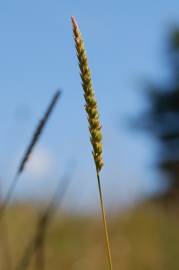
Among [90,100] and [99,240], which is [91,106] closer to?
[90,100]

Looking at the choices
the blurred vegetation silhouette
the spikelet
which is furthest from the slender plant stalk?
the blurred vegetation silhouette

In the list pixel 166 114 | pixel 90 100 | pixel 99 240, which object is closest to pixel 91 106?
pixel 90 100

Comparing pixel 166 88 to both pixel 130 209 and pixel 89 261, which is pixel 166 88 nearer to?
pixel 130 209

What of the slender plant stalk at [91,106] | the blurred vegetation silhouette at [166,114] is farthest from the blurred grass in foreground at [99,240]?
the blurred vegetation silhouette at [166,114]

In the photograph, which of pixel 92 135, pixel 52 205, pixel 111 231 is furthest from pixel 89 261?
pixel 92 135

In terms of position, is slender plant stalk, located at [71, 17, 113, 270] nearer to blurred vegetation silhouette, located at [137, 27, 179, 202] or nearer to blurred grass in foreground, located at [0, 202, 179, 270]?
blurred grass in foreground, located at [0, 202, 179, 270]

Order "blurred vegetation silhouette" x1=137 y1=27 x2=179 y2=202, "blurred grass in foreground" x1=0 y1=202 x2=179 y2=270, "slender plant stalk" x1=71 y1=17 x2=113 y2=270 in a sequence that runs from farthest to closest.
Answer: "blurred vegetation silhouette" x1=137 y1=27 x2=179 y2=202 < "blurred grass in foreground" x1=0 y1=202 x2=179 y2=270 < "slender plant stalk" x1=71 y1=17 x2=113 y2=270
